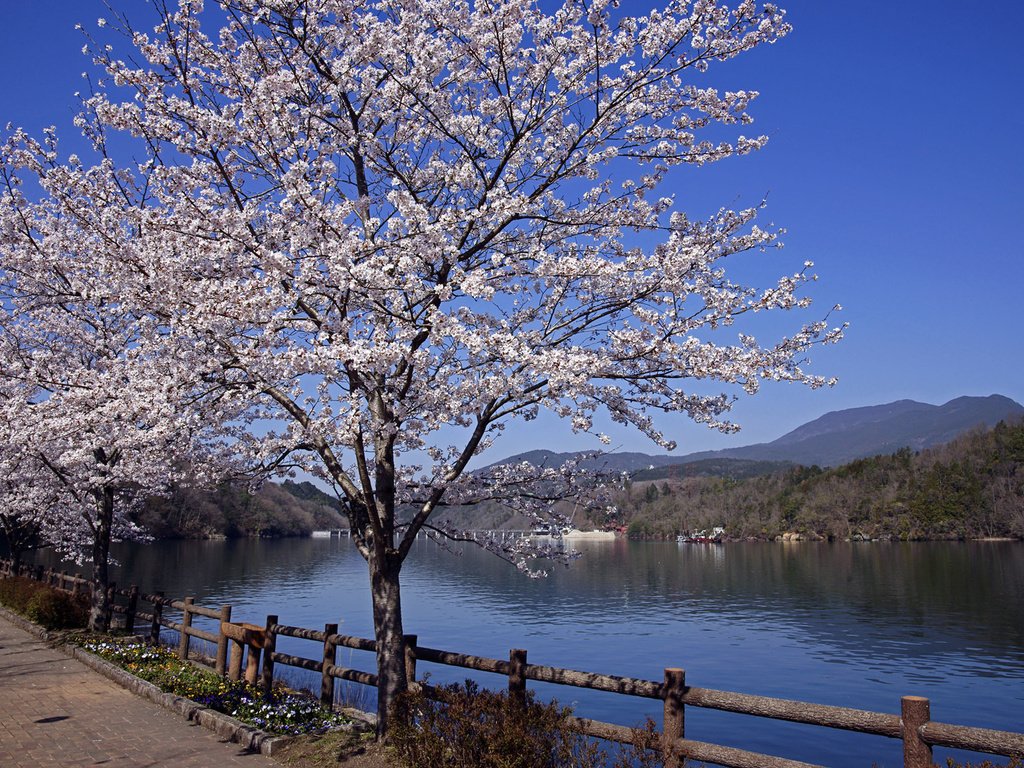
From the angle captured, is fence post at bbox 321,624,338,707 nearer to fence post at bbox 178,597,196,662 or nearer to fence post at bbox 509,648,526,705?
fence post at bbox 509,648,526,705

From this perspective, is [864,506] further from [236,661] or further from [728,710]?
[728,710]

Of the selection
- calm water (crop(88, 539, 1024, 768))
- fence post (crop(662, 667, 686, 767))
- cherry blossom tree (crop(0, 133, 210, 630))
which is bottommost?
calm water (crop(88, 539, 1024, 768))

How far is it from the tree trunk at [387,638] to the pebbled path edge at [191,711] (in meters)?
1.34

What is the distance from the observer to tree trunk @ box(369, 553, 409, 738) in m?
9.05

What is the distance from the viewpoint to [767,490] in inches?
7589

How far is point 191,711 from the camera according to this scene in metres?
10.6

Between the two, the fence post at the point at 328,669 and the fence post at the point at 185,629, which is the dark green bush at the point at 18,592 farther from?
the fence post at the point at 328,669

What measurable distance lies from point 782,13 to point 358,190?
5600mm

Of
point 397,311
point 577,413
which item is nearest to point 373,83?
point 397,311

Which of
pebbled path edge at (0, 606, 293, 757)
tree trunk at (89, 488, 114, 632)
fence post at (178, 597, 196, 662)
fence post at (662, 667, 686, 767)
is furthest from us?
tree trunk at (89, 488, 114, 632)

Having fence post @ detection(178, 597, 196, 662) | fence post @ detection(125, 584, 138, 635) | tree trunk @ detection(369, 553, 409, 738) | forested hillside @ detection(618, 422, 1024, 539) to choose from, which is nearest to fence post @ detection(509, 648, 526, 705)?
tree trunk @ detection(369, 553, 409, 738)

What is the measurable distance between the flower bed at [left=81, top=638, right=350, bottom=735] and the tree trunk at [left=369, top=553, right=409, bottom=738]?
128 cm

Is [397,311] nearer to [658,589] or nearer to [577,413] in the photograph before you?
[577,413]

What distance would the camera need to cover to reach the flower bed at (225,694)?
10.1m
